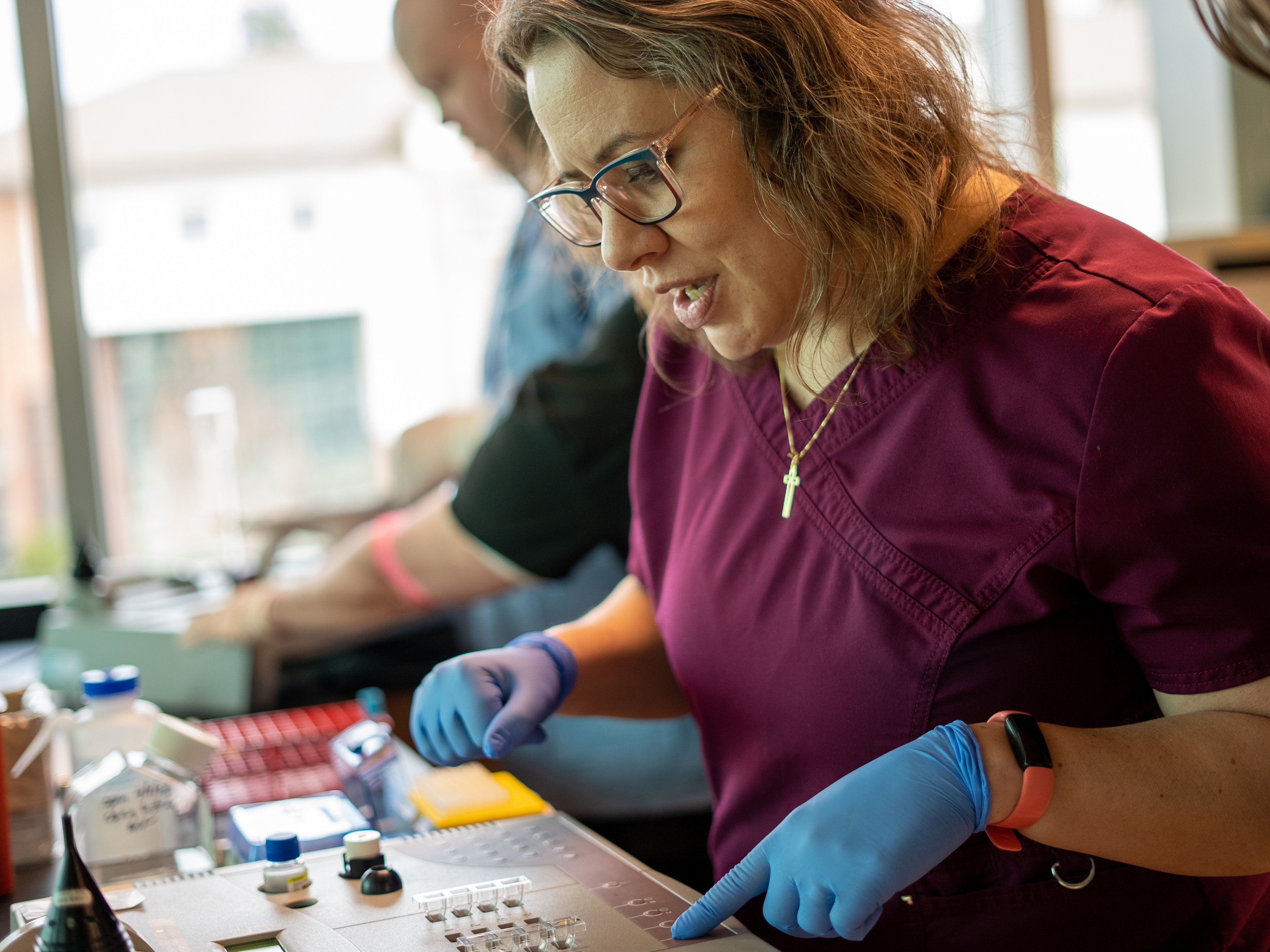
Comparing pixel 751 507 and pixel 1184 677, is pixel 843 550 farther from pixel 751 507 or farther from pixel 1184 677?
pixel 1184 677

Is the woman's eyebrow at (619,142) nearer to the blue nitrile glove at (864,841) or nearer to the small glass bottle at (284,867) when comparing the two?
the blue nitrile glove at (864,841)

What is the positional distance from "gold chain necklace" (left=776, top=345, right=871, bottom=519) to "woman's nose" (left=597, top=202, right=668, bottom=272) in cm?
21

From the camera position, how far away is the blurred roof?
2826 millimetres

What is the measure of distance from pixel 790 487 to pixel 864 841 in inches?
14.1

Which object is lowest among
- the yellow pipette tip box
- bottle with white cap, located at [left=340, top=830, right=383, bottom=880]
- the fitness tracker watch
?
the yellow pipette tip box

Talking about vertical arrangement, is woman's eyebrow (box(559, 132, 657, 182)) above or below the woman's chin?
above

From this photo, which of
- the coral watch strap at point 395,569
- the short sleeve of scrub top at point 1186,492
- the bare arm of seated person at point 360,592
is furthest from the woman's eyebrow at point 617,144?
the coral watch strap at point 395,569

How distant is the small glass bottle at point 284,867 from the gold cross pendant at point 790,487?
0.53m

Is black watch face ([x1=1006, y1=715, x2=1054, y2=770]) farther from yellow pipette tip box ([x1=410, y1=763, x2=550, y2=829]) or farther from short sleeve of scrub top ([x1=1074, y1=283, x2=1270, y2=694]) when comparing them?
yellow pipette tip box ([x1=410, y1=763, x2=550, y2=829])

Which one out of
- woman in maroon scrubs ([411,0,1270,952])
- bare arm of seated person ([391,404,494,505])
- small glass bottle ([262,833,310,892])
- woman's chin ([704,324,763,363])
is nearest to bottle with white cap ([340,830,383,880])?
small glass bottle ([262,833,310,892])

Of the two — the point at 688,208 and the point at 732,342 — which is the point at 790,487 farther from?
the point at 688,208

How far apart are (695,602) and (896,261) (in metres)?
0.40

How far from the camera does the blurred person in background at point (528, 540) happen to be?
1694mm

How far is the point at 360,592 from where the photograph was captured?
Result: 197 cm
